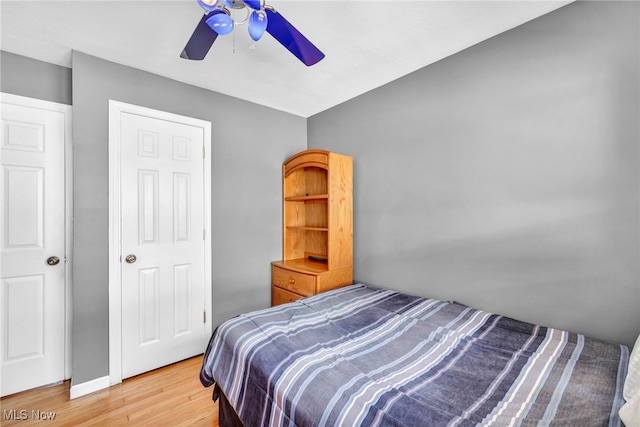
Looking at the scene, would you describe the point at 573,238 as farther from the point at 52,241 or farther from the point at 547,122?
the point at 52,241

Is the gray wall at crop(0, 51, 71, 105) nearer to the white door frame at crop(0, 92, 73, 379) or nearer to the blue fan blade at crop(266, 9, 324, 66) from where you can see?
the white door frame at crop(0, 92, 73, 379)

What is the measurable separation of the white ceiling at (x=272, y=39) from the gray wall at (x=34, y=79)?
0.21 ft

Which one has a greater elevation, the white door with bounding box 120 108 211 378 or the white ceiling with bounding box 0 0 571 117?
the white ceiling with bounding box 0 0 571 117

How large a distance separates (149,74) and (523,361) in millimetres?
3086

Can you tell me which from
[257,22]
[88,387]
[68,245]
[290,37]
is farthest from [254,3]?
[88,387]

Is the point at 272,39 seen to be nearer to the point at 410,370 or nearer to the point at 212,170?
the point at 212,170

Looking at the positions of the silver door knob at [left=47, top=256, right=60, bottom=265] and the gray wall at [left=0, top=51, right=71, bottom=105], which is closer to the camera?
the gray wall at [left=0, top=51, right=71, bottom=105]

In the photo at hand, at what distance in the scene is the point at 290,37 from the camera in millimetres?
1291

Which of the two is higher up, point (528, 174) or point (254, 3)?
point (254, 3)

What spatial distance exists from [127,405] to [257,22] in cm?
244

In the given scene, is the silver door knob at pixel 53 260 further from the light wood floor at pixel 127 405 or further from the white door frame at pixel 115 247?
the light wood floor at pixel 127 405

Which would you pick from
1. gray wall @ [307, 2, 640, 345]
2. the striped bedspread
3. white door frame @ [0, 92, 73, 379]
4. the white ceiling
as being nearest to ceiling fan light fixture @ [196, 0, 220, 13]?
the white ceiling

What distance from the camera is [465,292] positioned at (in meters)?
1.95

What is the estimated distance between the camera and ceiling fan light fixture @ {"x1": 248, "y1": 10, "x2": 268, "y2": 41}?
1.14 meters
